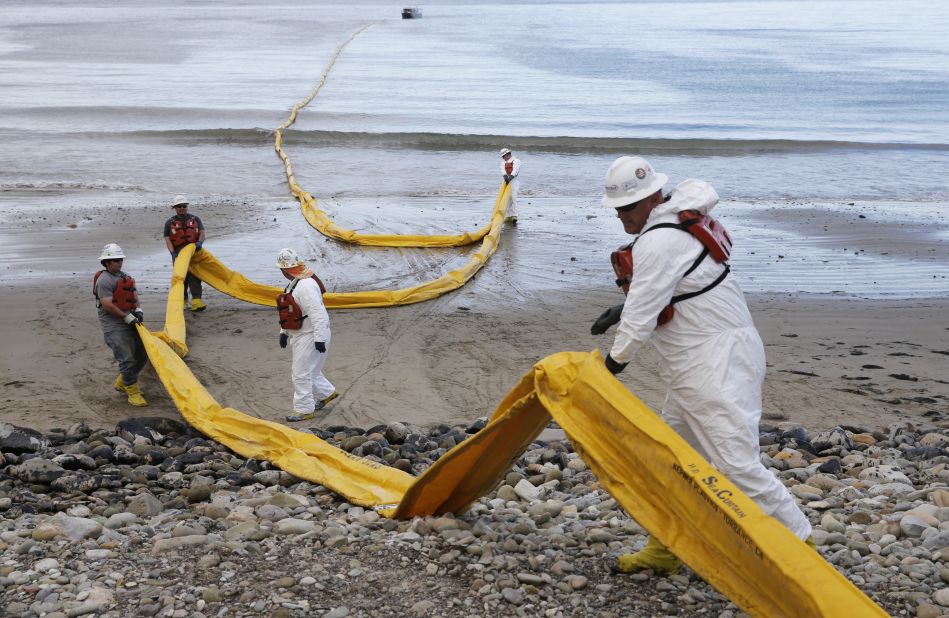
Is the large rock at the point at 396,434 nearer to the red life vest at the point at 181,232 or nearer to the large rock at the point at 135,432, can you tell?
the large rock at the point at 135,432

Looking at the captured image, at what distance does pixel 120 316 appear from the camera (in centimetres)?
1066

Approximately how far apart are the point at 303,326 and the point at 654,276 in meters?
5.89

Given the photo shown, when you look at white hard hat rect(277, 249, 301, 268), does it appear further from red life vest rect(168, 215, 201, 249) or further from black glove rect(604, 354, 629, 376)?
black glove rect(604, 354, 629, 376)

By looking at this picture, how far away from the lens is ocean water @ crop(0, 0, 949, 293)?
24.6m

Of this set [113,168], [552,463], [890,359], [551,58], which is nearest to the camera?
[552,463]

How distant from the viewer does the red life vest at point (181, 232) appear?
13148 mm

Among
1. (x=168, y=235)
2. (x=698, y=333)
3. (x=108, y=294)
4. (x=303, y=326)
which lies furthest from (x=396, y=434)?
(x=168, y=235)

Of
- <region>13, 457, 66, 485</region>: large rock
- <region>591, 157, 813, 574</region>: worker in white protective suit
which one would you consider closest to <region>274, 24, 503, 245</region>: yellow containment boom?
<region>13, 457, 66, 485</region>: large rock

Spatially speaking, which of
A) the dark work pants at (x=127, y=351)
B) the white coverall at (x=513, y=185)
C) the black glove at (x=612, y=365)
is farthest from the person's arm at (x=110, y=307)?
the white coverall at (x=513, y=185)

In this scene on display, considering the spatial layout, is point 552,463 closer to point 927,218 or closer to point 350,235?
point 350,235

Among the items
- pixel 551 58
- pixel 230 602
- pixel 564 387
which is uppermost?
pixel 564 387

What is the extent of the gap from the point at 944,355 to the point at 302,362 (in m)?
7.73

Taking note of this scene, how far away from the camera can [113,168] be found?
83.7ft

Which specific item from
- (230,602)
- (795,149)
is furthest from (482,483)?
(795,149)
